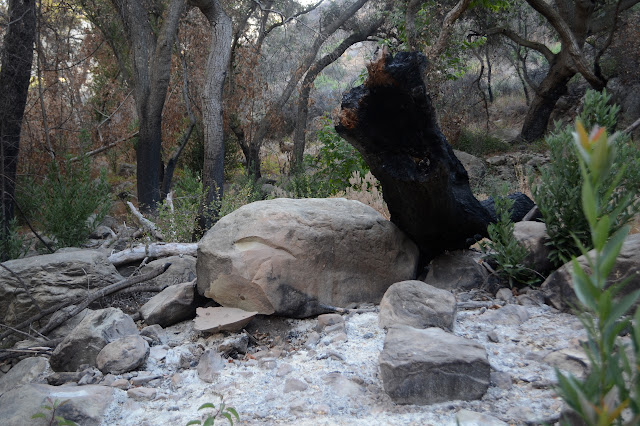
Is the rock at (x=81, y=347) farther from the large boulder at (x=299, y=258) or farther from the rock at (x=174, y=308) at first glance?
the large boulder at (x=299, y=258)

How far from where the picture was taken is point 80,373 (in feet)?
10.4

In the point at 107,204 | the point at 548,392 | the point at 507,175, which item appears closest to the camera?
the point at 548,392

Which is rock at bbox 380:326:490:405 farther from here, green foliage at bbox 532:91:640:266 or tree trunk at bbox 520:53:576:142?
tree trunk at bbox 520:53:576:142

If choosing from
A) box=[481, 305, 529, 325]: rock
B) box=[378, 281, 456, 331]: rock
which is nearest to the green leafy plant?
box=[378, 281, 456, 331]: rock

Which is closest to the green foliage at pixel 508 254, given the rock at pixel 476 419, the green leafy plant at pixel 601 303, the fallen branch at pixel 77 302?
the rock at pixel 476 419

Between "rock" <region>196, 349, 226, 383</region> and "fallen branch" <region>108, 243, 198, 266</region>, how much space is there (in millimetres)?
2624

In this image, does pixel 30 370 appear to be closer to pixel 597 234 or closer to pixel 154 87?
pixel 597 234

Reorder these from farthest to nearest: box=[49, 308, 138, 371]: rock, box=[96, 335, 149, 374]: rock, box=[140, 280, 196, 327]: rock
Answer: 1. box=[140, 280, 196, 327]: rock
2. box=[49, 308, 138, 371]: rock
3. box=[96, 335, 149, 374]: rock

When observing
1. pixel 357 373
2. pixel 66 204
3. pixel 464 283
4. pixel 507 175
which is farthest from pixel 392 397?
pixel 507 175

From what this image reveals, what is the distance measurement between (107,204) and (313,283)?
4.22 metres

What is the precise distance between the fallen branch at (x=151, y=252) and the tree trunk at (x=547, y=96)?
12171 mm

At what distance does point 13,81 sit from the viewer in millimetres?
6410

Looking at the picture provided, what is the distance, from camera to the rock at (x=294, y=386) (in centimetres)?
270

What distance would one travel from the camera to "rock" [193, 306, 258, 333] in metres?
3.57
